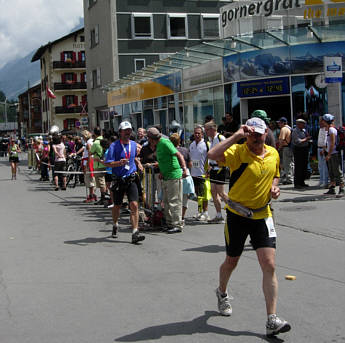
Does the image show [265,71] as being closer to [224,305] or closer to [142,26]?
[224,305]

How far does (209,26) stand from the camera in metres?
45.9

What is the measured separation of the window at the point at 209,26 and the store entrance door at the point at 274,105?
83.2ft

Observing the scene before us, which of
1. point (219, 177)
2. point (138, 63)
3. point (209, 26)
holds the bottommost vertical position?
point (219, 177)

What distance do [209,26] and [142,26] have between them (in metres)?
5.48

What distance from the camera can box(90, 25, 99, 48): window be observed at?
153 ft

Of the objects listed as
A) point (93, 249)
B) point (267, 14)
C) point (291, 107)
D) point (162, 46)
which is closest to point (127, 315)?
point (93, 249)

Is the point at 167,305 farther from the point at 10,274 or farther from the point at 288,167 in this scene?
the point at 288,167

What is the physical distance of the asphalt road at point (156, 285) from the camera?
16.6 ft

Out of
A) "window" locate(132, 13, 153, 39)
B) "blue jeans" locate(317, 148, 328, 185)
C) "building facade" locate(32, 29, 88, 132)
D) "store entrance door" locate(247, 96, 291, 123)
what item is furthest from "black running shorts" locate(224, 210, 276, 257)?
"building facade" locate(32, 29, 88, 132)

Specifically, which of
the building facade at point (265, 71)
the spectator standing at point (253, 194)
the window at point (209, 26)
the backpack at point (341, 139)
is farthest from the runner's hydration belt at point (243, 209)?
the window at point (209, 26)

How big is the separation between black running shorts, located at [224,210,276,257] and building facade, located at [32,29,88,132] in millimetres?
76586

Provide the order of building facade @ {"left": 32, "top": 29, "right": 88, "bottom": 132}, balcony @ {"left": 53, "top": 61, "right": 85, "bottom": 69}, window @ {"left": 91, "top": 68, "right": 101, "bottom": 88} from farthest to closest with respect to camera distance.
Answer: balcony @ {"left": 53, "top": 61, "right": 85, "bottom": 69} → building facade @ {"left": 32, "top": 29, "right": 88, "bottom": 132} → window @ {"left": 91, "top": 68, "right": 101, "bottom": 88}

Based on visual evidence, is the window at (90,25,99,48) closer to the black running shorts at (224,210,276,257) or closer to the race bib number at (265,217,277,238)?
the black running shorts at (224,210,276,257)

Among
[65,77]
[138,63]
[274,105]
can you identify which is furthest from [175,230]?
[65,77]
